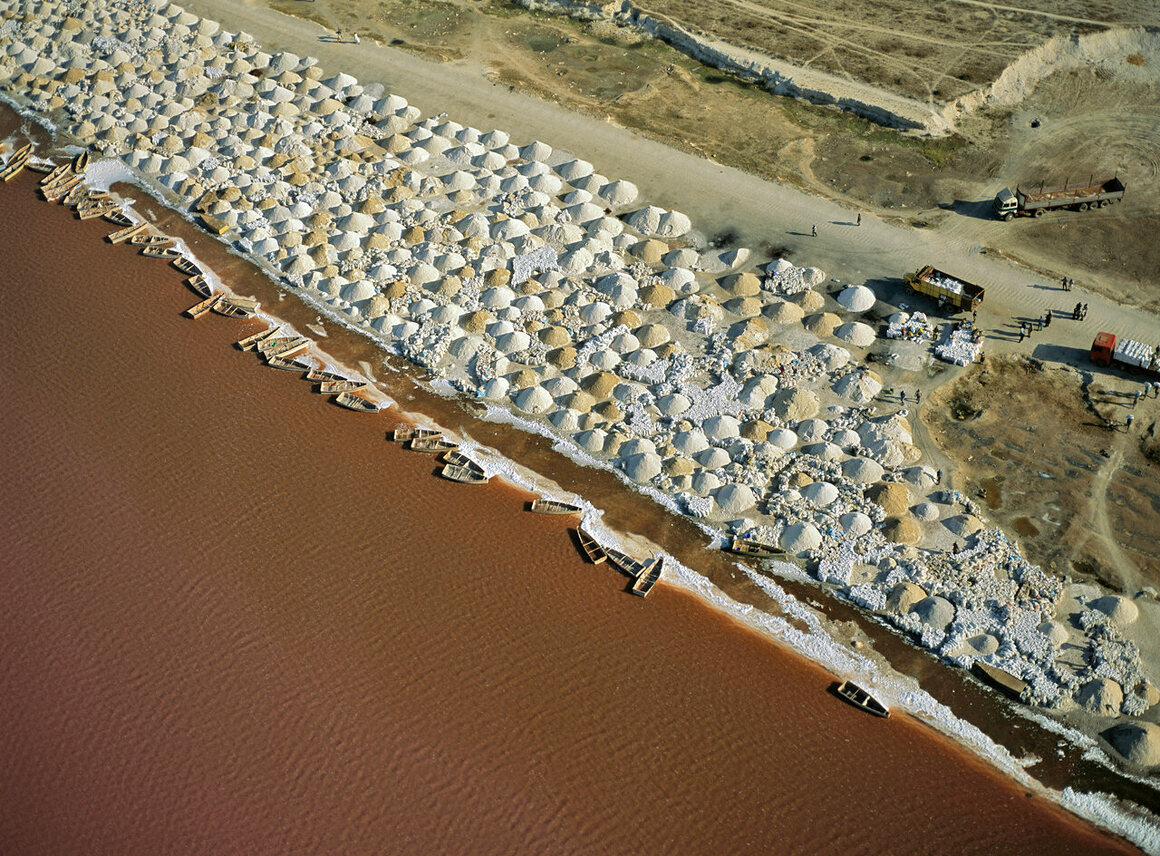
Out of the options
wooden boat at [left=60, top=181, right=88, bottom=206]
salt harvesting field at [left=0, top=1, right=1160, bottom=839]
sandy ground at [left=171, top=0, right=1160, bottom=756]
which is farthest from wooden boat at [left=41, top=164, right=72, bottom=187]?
sandy ground at [left=171, top=0, right=1160, bottom=756]

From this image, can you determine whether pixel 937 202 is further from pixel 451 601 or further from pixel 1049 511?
pixel 451 601

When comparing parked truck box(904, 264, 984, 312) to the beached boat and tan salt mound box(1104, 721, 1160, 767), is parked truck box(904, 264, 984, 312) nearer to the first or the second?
tan salt mound box(1104, 721, 1160, 767)

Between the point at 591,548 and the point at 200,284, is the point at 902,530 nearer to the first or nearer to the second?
the point at 591,548

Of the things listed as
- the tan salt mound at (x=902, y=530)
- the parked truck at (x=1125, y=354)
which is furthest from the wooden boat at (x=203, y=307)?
the parked truck at (x=1125, y=354)

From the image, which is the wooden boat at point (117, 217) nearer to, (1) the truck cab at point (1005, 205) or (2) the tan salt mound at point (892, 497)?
(2) the tan salt mound at point (892, 497)

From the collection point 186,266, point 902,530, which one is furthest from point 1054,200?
point 186,266

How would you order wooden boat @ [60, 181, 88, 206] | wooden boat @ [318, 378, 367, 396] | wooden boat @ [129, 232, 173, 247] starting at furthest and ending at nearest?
wooden boat @ [60, 181, 88, 206]
wooden boat @ [129, 232, 173, 247]
wooden boat @ [318, 378, 367, 396]

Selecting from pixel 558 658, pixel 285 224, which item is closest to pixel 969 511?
pixel 558 658
